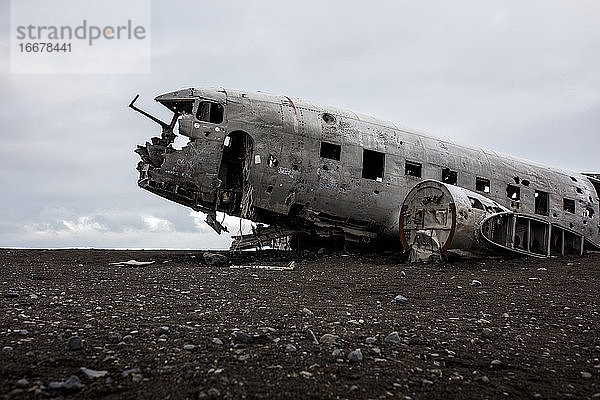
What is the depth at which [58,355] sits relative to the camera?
3375 mm

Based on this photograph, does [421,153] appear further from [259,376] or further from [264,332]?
[259,376]

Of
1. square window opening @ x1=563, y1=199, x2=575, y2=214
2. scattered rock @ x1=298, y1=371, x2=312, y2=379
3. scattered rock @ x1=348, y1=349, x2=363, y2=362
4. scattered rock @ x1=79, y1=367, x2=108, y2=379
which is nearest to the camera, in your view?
scattered rock @ x1=79, y1=367, x2=108, y2=379

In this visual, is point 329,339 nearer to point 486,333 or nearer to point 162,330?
point 162,330

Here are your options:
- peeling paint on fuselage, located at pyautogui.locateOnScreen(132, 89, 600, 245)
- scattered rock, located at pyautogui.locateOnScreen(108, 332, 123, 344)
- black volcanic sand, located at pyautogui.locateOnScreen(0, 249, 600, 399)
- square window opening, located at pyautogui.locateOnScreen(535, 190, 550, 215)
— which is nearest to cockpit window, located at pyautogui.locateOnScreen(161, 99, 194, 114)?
peeling paint on fuselage, located at pyautogui.locateOnScreen(132, 89, 600, 245)

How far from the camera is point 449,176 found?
15250 mm

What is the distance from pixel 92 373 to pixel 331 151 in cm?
1085

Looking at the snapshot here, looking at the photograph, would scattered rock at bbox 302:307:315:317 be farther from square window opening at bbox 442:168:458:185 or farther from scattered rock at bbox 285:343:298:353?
square window opening at bbox 442:168:458:185

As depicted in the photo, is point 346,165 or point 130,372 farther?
point 346,165

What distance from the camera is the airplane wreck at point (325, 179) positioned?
1182cm

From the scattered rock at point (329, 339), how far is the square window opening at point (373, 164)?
10.0 meters

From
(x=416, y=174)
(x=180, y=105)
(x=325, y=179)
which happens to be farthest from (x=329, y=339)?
(x=416, y=174)

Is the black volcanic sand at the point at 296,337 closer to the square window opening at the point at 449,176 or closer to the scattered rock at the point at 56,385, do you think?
the scattered rock at the point at 56,385

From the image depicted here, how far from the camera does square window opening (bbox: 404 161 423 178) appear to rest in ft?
47.1

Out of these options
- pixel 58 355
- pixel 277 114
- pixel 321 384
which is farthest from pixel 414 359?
pixel 277 114
